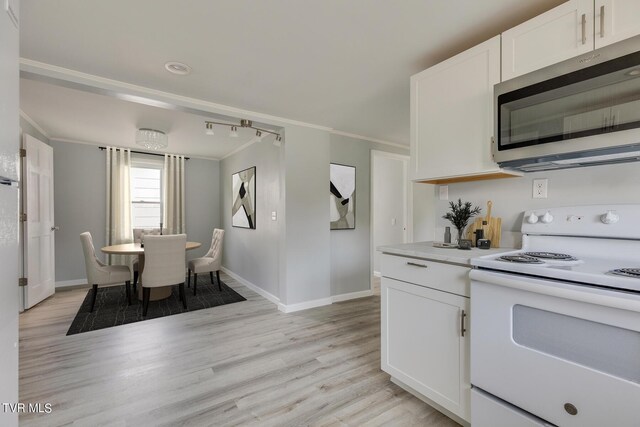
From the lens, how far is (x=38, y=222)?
138 inches

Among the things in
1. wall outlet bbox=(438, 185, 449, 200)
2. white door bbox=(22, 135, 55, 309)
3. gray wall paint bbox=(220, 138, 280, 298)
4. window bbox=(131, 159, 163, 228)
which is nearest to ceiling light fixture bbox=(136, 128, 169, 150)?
white door bbox=(22, 135, 55, 309)

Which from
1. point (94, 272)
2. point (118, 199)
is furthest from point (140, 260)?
point (118, 199)

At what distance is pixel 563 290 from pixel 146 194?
5937 mm

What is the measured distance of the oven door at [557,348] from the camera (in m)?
0.93

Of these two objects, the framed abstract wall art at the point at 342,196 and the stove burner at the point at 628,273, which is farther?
the framed abstract wall art at the point at 342,196

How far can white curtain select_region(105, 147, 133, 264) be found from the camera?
4.76 meters

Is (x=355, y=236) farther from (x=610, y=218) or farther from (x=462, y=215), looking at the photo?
(x=610, y=218)

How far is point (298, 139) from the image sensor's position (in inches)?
136

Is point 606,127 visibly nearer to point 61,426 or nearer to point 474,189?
point 474,189

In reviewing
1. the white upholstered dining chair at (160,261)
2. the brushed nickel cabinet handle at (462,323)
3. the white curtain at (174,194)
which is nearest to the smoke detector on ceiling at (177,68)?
the white upholstered dining chair at (160,261)

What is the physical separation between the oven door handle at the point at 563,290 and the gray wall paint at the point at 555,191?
0.68 metres

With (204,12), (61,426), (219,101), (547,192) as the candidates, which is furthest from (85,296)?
(547,192)

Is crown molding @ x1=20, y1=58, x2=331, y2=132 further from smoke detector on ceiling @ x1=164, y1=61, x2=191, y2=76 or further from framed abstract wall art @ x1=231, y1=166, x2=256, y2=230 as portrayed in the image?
framed abstract wall art @ x1=231, y1=166, x2=256, y2=230

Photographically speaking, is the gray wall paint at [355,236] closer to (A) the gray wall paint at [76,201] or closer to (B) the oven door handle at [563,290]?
(B) the oven door handle at [563,290]
